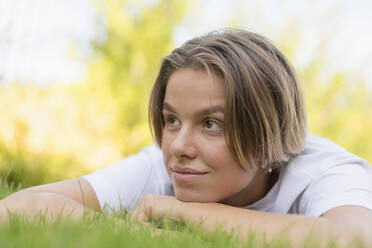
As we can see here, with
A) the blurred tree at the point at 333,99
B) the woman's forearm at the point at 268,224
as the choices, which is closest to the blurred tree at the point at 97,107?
the woman's forearm at the point at 268,224

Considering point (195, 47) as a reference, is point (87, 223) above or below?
below

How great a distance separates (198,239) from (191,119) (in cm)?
78

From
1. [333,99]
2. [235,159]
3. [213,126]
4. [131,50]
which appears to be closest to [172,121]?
[213,126]

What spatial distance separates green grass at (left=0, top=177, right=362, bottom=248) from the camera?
103cm

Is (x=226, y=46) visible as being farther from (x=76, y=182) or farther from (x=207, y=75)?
(x=76, y=182)

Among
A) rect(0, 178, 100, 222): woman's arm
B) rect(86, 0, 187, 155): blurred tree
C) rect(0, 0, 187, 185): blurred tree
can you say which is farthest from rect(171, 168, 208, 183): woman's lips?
rect(86, 0, 187, 155): blurred tree

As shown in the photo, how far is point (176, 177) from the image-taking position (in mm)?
2078

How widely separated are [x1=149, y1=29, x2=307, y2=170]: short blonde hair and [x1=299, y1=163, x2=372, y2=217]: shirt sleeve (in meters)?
0.25

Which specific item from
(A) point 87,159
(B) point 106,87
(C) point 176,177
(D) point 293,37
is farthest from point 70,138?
(D) point 293,37

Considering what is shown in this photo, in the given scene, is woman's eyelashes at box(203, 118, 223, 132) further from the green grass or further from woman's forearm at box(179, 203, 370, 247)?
the green grass

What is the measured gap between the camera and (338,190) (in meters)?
1.94

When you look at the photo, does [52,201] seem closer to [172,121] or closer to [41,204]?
[41,204]

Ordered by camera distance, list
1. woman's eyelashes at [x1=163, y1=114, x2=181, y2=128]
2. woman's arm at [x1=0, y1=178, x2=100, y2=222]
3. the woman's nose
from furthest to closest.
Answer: woman's eyelashes at [x1=163, y1=114, x2=181, y2=128] < the woman's nose < woman's arm at [x1=0, y1=178, x2=100, y2=222]

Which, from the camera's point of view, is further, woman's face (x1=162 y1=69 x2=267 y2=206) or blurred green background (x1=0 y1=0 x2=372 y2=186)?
blurred green background (x1=0 y1=0 x2=372 y2=186)
